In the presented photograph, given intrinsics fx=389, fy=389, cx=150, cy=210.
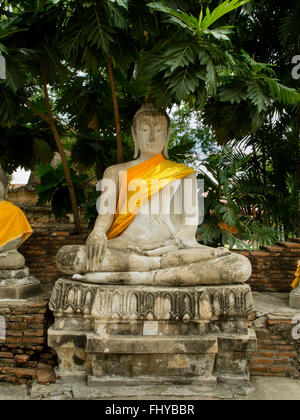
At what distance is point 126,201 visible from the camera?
411 cm

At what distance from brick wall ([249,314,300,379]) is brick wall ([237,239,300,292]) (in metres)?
1.22

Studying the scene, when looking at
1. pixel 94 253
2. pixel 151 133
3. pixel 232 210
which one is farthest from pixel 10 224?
pixel 232 210

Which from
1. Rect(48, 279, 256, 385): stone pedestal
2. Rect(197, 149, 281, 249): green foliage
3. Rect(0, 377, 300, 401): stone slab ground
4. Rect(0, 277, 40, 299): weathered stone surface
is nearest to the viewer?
Rect(0, 377, 300, 401): stone slab ground

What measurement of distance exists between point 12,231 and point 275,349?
3.08 metres

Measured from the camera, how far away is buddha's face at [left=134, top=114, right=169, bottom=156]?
4223 millimetres

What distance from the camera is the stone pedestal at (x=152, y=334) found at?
323cm

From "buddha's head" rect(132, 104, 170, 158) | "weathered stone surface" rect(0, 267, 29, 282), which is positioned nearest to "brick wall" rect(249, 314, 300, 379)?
"buddha's head" rect(132, 104, 170, 158)

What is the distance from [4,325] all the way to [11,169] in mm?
2465

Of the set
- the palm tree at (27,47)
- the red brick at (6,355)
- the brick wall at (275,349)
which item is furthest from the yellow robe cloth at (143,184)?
the brick wall at (275,349)

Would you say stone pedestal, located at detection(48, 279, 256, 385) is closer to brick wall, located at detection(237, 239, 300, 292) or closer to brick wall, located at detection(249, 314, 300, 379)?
brick wall, located at detection(249, 314, 300, 379)

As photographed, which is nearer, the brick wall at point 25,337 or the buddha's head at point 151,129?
the brick wall at point 25,337

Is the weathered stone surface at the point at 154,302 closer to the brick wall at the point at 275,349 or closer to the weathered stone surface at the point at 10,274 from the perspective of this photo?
the brick wall at the point at 275,349

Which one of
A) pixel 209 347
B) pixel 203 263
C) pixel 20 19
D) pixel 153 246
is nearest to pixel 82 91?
pixel 20 19

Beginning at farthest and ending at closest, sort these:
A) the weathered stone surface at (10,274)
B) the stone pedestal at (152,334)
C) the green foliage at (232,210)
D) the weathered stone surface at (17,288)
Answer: the green foliage at (232,210), the weathered stone surface at (10,274), the weathered stone surface at (17,288), the stone pedestal at (152,334)
